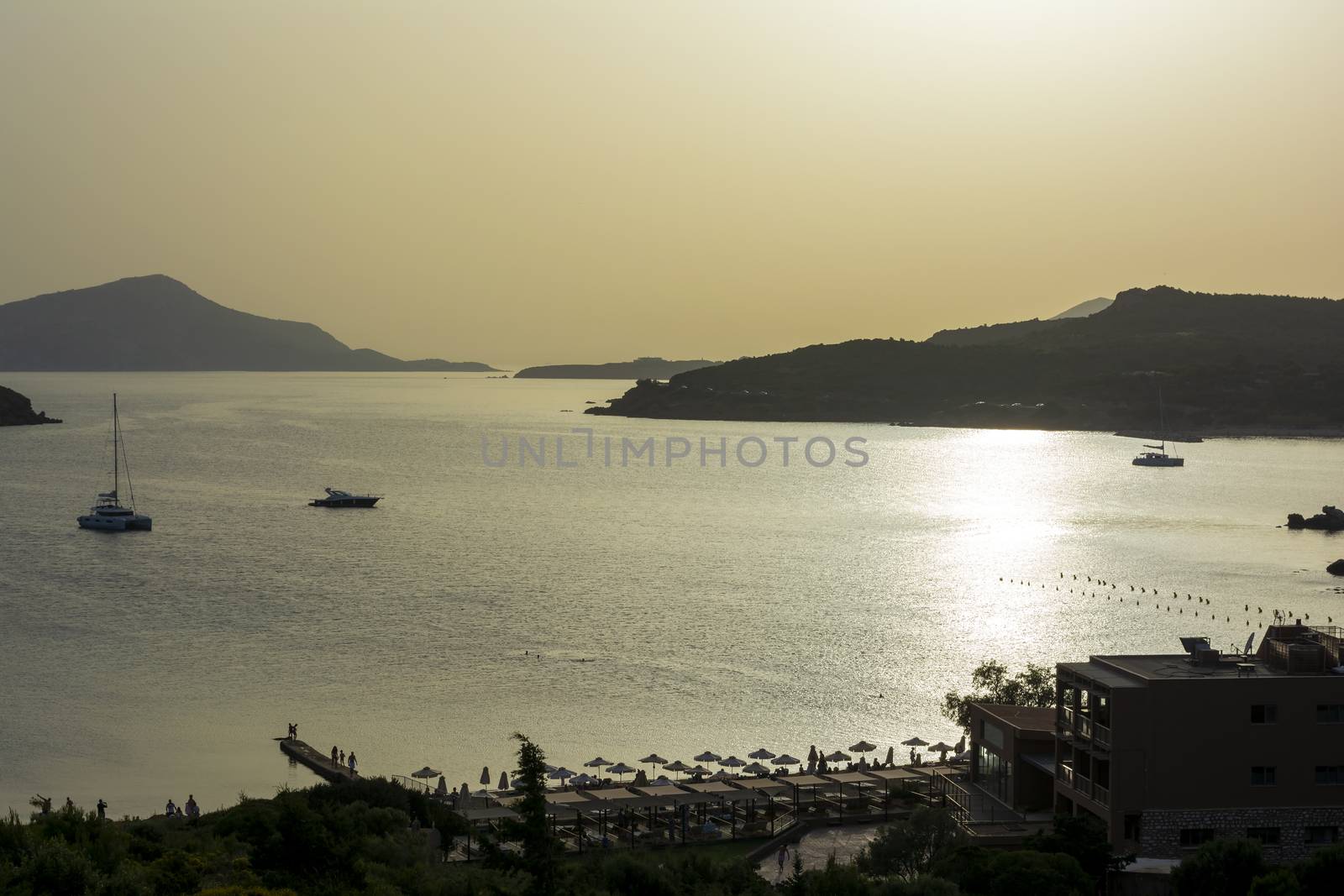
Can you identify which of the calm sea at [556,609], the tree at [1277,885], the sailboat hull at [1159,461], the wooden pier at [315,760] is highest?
the sailboat hull at [1159,461]

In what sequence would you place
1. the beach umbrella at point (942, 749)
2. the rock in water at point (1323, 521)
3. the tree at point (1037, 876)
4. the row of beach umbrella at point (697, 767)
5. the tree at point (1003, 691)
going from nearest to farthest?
1. the tree at point (1037, 876)
2. the row of beach umbrella at point (697, 767)
3. the beach umbrella at point (942, 749)
4. the tree at point (1003, 691)
5. the rock in water at point (1323, 521)

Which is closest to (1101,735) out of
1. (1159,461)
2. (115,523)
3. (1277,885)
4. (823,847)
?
(1277,885)

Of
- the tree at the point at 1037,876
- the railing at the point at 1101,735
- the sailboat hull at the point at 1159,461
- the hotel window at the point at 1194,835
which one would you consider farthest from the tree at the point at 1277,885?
the sailboat hull at the point at 1159,461

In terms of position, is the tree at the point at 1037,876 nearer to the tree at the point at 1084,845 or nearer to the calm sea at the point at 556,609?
the tree at the point at 1084,845

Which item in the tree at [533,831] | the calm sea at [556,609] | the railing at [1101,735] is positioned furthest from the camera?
the calm sea at [556,609]

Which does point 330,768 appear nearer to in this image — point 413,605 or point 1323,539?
point 413,605

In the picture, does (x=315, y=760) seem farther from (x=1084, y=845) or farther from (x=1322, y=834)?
(x=1322, y=834)

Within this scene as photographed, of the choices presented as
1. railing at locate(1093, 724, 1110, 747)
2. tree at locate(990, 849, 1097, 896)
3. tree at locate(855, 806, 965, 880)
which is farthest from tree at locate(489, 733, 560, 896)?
railing at locate(1093, 724, 1110, 747)
